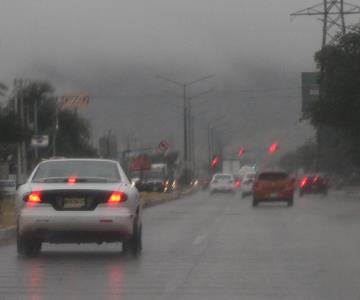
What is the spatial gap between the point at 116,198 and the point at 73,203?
722 mm

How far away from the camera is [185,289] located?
1522 cm

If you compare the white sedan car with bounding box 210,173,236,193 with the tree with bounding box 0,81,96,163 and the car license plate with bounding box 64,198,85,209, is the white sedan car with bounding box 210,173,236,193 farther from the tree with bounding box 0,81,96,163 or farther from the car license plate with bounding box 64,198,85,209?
the car license plate with bounding box 64,198,85,209

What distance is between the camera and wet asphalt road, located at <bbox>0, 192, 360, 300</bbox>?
14930 mm

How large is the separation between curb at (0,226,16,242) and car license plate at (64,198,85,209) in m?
6.22

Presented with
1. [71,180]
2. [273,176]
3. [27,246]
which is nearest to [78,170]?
[71,180]

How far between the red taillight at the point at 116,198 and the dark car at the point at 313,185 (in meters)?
54.6

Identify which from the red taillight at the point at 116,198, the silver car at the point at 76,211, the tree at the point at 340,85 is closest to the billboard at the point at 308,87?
the tree at the point at 340,85

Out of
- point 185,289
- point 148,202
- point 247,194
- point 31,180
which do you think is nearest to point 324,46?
point 247,194

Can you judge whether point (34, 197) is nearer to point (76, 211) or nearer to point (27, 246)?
point (76, 211)

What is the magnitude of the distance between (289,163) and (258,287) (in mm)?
178595

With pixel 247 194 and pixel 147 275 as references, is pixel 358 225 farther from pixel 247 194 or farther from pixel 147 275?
pixel 247 194

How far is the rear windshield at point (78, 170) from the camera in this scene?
812 inches

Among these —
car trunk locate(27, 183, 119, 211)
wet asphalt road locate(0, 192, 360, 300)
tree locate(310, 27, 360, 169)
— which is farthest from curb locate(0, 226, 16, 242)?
tree locate(310, 27, 360, 169)

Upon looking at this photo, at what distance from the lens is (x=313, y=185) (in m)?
73.9
